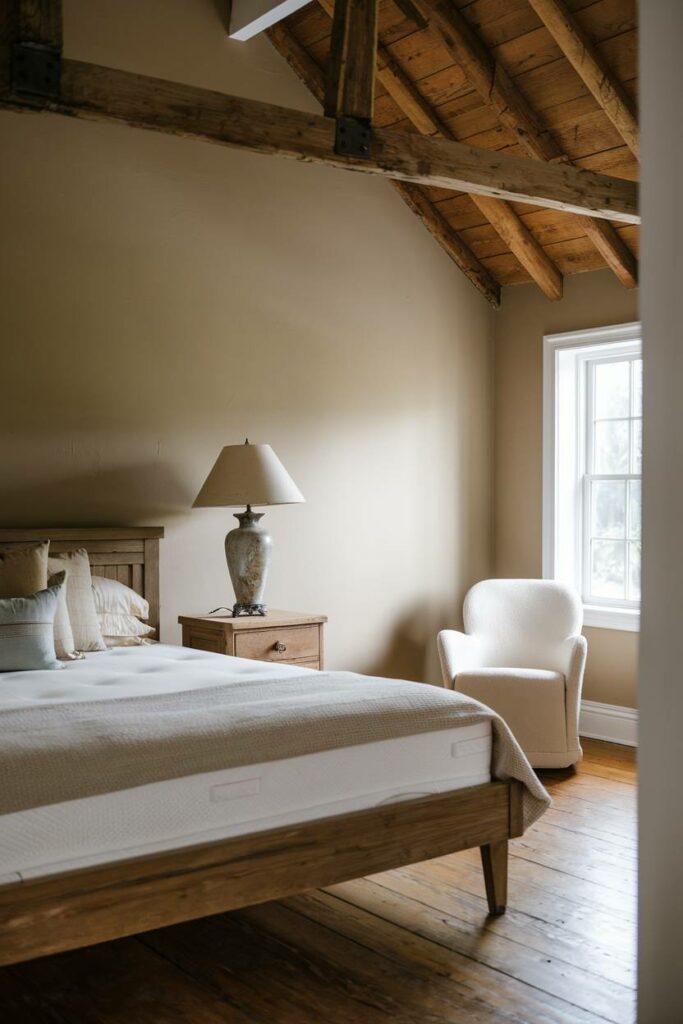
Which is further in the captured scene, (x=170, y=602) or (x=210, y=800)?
(x=170, y=602)

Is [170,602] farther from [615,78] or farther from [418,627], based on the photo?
[615,78]

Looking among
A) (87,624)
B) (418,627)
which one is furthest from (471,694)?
(87,624)

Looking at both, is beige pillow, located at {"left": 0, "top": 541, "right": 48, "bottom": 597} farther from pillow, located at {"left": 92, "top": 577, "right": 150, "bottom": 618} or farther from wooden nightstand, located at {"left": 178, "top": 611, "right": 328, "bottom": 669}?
wooden nightstand, located at {"left": 178, "top": 611, "right": 328, "bottom": 669}

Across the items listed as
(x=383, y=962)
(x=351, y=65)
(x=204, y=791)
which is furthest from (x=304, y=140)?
(x=383, y=962)

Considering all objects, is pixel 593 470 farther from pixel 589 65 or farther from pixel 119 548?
pixel 119 548

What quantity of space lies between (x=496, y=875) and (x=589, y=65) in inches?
126

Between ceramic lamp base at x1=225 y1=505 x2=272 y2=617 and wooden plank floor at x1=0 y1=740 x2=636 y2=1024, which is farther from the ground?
ceramic lamp base at x1=225 y1=505 x2=272 y2=617

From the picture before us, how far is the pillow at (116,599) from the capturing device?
423 centimetres

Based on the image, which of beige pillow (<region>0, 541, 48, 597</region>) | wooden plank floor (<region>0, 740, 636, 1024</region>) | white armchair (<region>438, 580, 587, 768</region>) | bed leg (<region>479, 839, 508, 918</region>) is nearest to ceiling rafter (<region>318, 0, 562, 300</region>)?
white armchair (<region>438, 580, 587, 768</region>)

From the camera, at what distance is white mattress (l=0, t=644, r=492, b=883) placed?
2.27 meters

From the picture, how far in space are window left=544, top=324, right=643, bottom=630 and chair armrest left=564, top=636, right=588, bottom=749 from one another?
0.77 meters

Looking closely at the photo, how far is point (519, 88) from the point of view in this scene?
4805mm

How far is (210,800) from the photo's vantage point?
8.20 feet

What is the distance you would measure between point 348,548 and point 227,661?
5.96 feet
